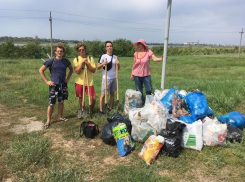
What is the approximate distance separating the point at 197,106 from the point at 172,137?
1.11 meters

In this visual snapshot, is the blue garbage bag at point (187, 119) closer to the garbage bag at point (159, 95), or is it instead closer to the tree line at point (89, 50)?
the garbage bag at point (159, 95)

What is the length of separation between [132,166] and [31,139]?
196cm

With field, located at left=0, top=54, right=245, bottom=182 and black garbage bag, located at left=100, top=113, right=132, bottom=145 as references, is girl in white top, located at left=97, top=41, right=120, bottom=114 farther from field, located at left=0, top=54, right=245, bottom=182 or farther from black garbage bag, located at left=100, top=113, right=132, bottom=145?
field, located at left=0, top=54, right=245, bottom=182

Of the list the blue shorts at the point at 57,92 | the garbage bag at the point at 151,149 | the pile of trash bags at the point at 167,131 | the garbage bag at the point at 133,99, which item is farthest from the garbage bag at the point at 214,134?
the blue shorts at the point at 57,92

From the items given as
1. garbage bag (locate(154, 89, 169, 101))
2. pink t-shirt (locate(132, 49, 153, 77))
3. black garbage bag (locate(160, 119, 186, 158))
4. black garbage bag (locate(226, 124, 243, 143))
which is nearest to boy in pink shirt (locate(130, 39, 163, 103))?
pink t-shirt (locate(132, 49, 153, 77))

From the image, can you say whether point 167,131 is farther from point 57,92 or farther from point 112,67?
point 57,92

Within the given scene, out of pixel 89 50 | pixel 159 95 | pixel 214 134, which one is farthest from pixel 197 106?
pixel 89 50

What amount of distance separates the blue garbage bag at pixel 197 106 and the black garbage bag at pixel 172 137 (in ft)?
2.41

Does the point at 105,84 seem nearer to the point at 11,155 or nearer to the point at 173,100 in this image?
the point at 173,100

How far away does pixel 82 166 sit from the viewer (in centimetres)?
291

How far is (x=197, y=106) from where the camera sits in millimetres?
3885

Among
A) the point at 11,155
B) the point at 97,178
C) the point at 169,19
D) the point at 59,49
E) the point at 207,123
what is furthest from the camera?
the point at 169,19

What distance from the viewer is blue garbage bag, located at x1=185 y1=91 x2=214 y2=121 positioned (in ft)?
12.6

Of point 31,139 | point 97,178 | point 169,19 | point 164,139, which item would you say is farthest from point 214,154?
point 31,139
